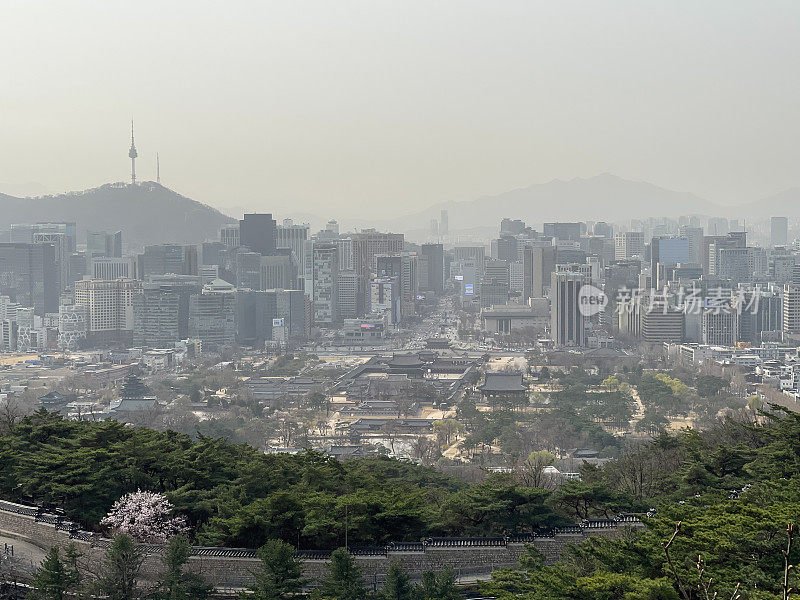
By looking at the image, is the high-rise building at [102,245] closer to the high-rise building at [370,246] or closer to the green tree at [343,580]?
the high-rise building at [370,246]

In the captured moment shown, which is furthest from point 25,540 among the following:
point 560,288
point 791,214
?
point 791,214

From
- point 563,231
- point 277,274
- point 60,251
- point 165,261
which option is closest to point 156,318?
point 277,274

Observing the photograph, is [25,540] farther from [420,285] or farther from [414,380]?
[420,285]

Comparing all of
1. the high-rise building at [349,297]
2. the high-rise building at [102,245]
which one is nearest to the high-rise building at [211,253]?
the high-rise building at [102,245]

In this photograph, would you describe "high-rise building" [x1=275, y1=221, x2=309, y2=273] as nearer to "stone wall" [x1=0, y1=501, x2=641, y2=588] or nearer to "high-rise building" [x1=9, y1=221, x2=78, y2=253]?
"high-rise building" [x1=9, y1=221, x2=78, y2=253]

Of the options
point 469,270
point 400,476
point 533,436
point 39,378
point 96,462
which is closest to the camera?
point 96,462

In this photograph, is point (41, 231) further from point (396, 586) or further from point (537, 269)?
point (396, 586)
